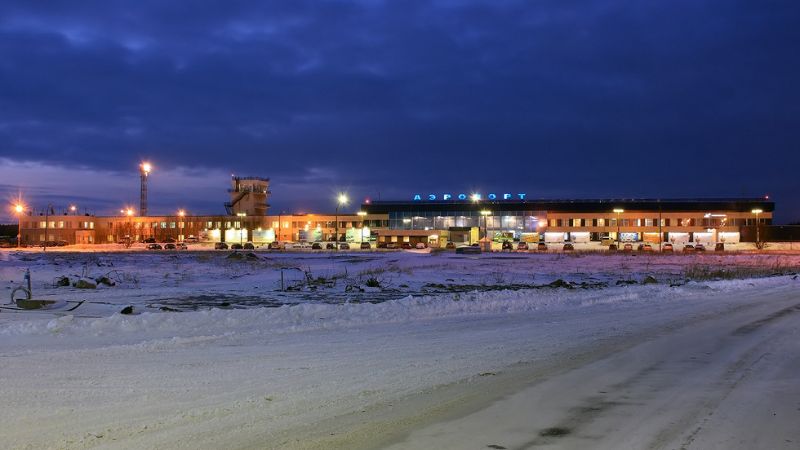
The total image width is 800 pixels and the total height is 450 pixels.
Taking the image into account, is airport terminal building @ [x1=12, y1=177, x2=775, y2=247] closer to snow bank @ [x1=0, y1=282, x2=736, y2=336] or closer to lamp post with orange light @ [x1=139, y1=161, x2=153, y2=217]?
lamp post with orange light @ [x1=139, y1=161, x2=153, y2=217]

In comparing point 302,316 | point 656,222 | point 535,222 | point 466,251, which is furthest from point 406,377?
point 656,222

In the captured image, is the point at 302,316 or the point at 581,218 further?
the point at 581,218

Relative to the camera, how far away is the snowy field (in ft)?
23.3

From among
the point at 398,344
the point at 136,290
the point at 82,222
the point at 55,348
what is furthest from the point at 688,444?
the point at 82,222

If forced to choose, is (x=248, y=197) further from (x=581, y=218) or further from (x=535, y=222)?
(x=581, y=218)

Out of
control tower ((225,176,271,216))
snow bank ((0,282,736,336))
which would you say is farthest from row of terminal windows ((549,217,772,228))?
snow bank ((0,282,736,336))

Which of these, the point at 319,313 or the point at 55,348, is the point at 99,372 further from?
the point at 319,313

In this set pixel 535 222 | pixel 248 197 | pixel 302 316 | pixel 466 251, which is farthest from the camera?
pixel 248 197

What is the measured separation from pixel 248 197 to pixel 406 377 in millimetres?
131614

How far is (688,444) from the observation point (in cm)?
670

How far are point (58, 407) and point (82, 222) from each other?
490 feet

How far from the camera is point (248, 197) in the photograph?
449 feet

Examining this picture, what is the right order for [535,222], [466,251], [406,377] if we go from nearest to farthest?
[406,377], [466,251], [535,222]

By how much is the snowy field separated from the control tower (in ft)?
389
